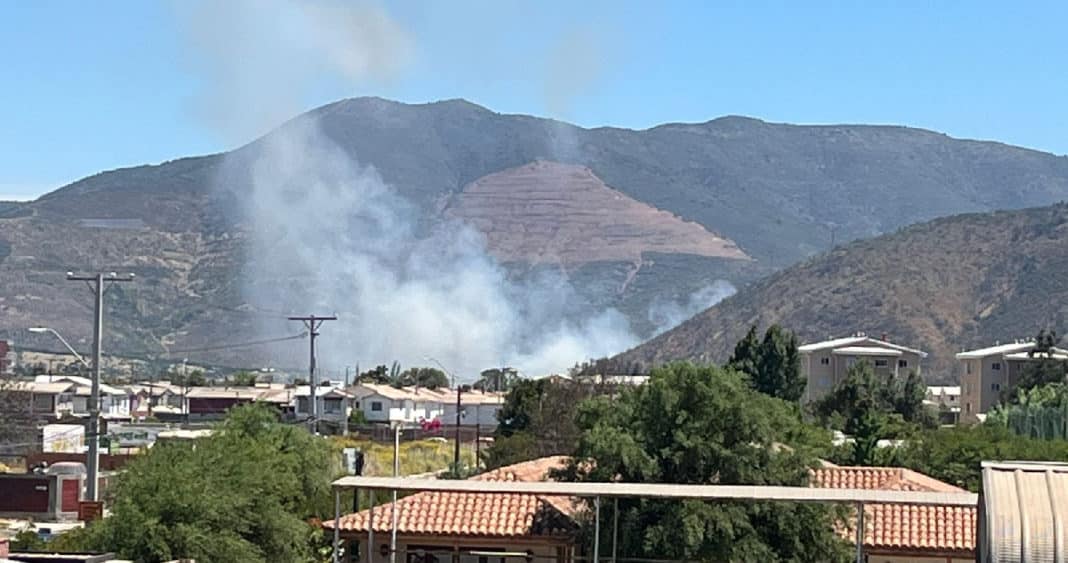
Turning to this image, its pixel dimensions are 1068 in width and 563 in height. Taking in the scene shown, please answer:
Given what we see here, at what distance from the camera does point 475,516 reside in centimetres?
4403

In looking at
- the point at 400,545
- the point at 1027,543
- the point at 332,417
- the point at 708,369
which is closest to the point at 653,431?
the point at 708,369

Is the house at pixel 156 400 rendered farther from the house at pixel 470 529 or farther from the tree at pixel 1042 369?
the house at pixel 470 529

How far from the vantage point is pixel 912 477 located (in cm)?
5009

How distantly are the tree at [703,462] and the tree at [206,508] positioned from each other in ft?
21.8

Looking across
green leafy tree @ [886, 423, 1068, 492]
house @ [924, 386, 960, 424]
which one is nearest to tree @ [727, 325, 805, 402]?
house @ [924, 386, 960, 424]

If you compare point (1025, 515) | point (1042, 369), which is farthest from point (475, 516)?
point (1042, 369)

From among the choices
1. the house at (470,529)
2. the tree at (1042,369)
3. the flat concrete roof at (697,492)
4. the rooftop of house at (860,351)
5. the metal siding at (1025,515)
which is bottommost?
the house at (470,529)

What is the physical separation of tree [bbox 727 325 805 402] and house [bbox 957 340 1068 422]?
30861mm

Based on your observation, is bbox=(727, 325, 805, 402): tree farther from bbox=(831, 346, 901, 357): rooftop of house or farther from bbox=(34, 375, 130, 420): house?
bbox=(34, 375, 130, 420): house

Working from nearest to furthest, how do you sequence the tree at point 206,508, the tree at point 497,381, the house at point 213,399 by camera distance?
the tree at point 206,508 < the house at point 213,399 < the tree at point 497,381

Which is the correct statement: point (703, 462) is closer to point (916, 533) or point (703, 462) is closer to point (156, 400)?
point (916, 533)

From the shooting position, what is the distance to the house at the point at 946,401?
443ft

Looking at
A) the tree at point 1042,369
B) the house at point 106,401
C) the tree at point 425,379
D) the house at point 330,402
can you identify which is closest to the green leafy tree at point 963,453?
the tree at point 1042,369

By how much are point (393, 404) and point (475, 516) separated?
325 ft
